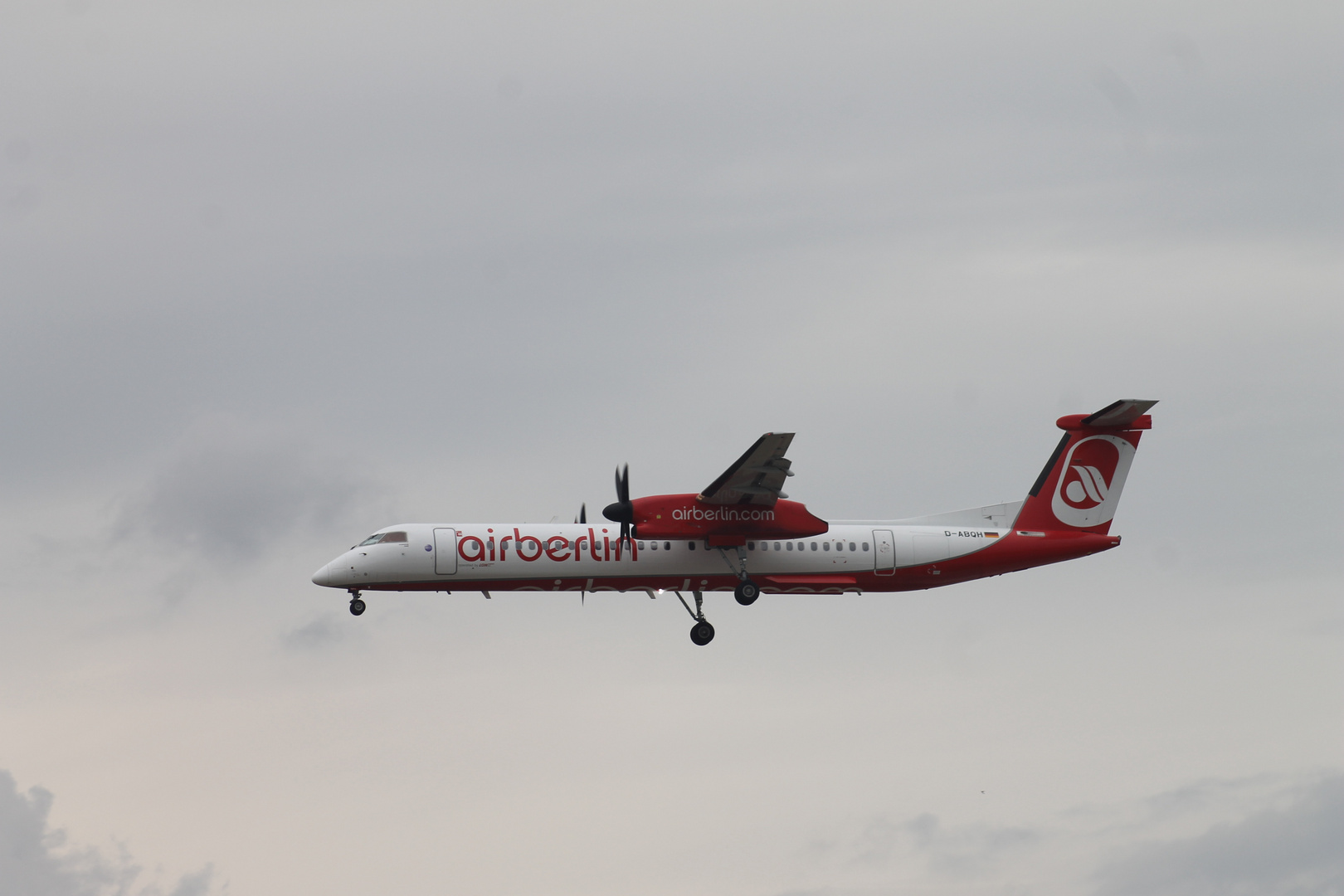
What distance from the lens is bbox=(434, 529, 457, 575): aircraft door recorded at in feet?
124

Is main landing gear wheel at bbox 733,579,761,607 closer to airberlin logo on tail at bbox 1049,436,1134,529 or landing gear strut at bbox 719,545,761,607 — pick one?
landing gear strut at bbox 719,545,761,607

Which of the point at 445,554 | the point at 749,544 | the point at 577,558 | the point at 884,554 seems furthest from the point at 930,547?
the point at 445,554

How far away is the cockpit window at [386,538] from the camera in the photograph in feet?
124

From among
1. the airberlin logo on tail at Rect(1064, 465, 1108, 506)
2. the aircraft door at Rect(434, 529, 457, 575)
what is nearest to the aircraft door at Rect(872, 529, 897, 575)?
the airberlin logo on tail at Rect(1064, 465, 1108, 506)

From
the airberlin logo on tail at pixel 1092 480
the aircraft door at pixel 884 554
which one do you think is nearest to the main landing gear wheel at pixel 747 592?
the aircraft door at pixel 884 554

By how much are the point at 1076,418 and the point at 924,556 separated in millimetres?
6697

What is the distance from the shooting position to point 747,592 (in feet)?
129

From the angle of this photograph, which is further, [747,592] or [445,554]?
[747,592]

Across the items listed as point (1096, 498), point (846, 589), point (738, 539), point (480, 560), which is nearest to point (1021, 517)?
point (1096, 498)

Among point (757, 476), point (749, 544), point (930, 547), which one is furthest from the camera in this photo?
point (930, 547)

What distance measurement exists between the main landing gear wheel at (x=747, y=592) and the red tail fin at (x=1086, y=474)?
8.29 metres

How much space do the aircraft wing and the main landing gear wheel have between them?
2362mm

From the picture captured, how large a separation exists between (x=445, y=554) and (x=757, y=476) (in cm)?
832

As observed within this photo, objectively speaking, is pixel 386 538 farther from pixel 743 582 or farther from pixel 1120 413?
→ pixel 1120 413
